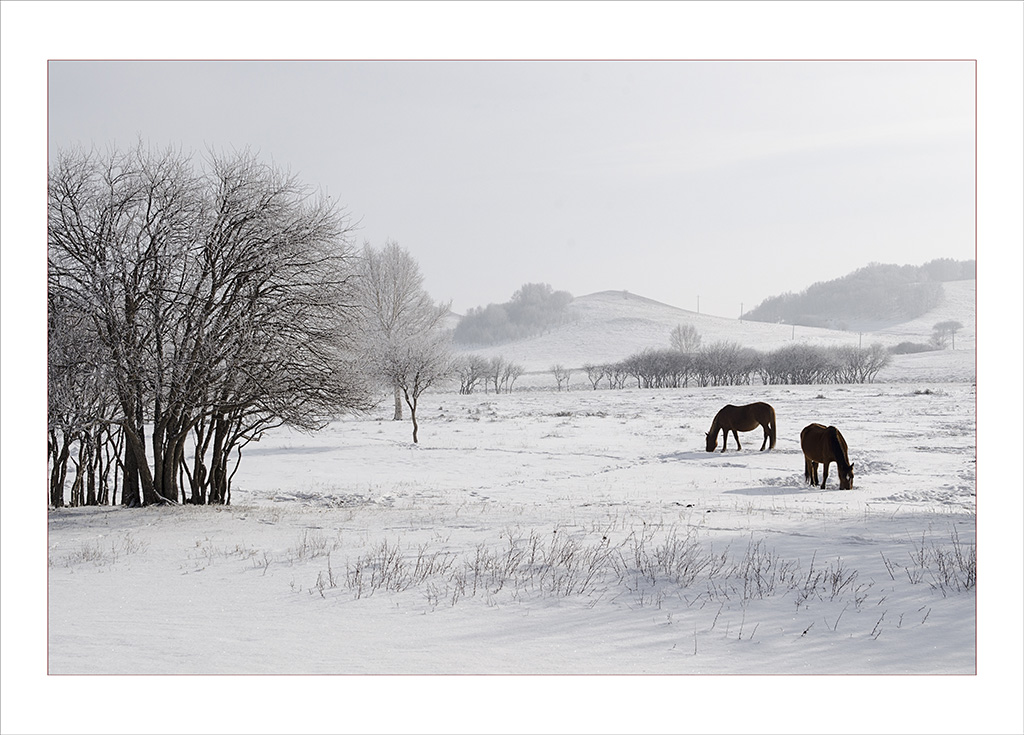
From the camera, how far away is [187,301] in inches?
468

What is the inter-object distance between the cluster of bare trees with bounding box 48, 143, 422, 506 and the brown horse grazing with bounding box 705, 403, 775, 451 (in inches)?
630

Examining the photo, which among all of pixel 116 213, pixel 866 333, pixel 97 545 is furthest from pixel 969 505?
pixel 866 333

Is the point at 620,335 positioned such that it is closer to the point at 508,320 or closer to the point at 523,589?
the point at 508,320

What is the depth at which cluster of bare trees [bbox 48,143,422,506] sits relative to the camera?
1133 cm

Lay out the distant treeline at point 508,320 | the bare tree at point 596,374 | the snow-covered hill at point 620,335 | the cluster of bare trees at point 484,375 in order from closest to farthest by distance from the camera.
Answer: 1. the cluster of bare trees at point 484,375
2. the bare tree at point 596,374
3. the snow-covered hill at point 620,335
4. the distant treeline at point 508,320

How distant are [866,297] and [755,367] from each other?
35261 millimetres

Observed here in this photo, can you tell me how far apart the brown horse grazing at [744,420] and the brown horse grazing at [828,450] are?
316 inches

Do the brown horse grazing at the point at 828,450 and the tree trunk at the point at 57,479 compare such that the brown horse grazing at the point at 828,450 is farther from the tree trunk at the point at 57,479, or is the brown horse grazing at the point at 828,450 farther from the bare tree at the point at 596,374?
the bare tree at the point at 596,374

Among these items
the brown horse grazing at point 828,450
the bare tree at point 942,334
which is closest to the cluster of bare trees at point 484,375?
the bare tree at point 942,334

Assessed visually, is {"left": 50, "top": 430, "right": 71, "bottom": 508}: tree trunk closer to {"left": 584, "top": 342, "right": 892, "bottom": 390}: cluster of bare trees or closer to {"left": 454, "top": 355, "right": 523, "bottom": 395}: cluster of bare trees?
{"left": 584, "top": 342, "right": 892, "bottom": 390}: cluster of bare trees

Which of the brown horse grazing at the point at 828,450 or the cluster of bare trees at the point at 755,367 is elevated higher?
the cluster of bare trees at the point at 755,367

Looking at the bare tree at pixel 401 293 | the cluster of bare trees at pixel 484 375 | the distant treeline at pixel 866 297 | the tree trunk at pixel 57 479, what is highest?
the bare tree at pixel 401 293

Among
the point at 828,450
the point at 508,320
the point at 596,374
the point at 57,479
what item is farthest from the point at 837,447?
the point at 508,320

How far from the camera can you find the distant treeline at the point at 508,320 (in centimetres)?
13025
